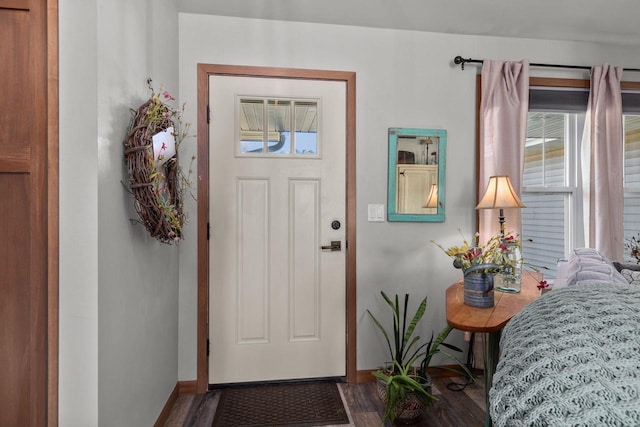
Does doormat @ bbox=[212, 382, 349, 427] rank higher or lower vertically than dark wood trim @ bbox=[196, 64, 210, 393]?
lower

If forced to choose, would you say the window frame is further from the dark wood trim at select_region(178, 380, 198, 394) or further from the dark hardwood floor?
the dark wood trim at select_region(178, 380, 198, 394)

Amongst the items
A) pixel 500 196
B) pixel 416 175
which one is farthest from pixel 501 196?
pixel 416 175

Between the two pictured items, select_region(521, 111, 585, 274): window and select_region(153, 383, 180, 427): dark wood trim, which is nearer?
select_region(153, 383, 180, 427): dark wood trim

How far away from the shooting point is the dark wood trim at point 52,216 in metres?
1.15

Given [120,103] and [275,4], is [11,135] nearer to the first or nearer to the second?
[120,103]

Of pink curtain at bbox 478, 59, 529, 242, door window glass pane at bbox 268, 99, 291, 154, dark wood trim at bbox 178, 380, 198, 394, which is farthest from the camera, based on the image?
pink curtain at bbox 478, 59, 529, 242

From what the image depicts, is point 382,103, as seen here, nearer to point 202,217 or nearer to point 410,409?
point 202,217

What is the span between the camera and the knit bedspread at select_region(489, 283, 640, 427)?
371 mm

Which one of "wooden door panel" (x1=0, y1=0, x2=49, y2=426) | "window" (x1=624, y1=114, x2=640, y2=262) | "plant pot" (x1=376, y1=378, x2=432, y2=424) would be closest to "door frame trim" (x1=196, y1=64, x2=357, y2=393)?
"plant pot" (x1=376, y1=378, x2=432, y2=424)

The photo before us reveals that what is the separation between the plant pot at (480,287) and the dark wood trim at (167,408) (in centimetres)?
167

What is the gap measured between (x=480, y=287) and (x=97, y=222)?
4.97ft

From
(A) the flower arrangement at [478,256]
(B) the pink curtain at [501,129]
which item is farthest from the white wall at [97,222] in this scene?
(B) the pink curtain at [501,129]

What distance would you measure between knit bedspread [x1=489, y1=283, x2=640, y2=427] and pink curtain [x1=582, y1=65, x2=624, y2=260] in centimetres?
241

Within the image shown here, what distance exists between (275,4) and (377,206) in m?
1.43
